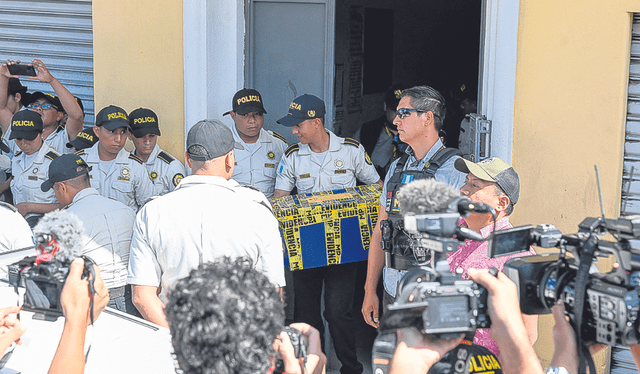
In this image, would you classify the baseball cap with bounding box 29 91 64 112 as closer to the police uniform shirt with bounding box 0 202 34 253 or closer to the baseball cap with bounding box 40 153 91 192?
the baseball cap with bounding box 40 153 91 192

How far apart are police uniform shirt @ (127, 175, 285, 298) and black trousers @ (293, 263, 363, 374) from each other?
53.5 inches

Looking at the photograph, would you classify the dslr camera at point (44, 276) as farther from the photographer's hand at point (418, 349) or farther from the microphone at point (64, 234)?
the photographer's hand at point (418, 349)

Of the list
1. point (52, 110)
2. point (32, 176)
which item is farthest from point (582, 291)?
point (52, 110)

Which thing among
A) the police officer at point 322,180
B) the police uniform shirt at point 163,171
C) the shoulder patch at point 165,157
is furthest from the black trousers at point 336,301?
the shoulder patch at point 165,157

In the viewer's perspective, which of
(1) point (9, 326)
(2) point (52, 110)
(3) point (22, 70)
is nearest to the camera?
(1) point (9, 326)

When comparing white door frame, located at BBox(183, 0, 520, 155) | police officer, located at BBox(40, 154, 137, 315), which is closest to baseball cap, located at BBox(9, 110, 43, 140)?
white door frame, located at BBox(183, 0, 520, 155)

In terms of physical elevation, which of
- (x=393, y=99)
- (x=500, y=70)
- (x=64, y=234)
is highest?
(x=500, y=70)

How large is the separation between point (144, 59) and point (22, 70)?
3.62 ft

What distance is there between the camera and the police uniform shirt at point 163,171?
4609 mm

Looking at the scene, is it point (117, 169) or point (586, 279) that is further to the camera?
point (117, 169)

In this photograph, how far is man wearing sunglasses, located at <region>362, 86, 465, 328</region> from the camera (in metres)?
3.41

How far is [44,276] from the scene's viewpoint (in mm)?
1980

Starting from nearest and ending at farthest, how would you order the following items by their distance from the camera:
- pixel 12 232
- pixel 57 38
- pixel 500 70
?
pixel 12 232
pixel 500 70
pixel 57 38

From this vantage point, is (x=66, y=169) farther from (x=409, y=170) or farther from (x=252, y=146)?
(x=409, y=170)
